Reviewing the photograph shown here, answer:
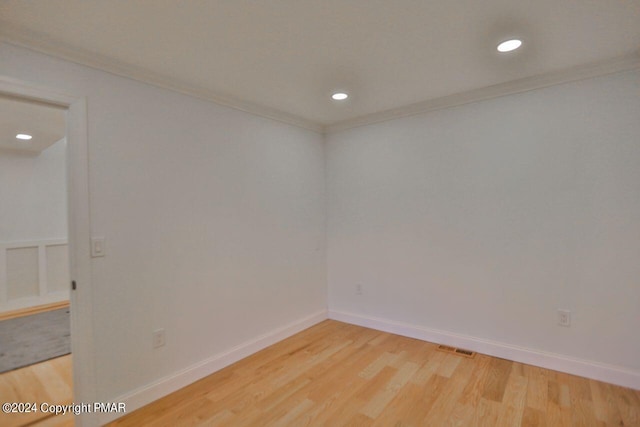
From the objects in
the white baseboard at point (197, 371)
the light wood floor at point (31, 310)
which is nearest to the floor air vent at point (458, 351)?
the white baseboard at point (197, 371)

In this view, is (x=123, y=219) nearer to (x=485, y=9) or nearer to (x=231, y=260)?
(x=231, y=260)

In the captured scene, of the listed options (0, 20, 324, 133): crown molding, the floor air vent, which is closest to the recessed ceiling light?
(0, 20, 324, 133): crown molding

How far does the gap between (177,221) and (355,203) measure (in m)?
1.95

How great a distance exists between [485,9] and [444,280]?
226cm

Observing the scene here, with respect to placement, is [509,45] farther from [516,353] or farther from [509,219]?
[516,353]

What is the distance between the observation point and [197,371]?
2.52m

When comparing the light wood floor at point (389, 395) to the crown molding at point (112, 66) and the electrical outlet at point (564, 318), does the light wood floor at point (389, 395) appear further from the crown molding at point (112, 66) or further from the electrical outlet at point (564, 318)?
the crown molding at point (112, 66)

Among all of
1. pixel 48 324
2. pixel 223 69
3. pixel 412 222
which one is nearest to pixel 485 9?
pixel 223 69

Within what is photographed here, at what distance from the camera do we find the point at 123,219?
2137 millimetres

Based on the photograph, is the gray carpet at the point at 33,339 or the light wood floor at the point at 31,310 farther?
the light wood floor at the point at 31,310

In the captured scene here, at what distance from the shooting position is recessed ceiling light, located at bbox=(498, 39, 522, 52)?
6.31 ft

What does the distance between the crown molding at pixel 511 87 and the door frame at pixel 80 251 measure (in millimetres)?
2531

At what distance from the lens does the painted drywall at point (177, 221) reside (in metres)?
2.04

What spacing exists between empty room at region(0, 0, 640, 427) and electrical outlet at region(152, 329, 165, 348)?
0.10 feet
